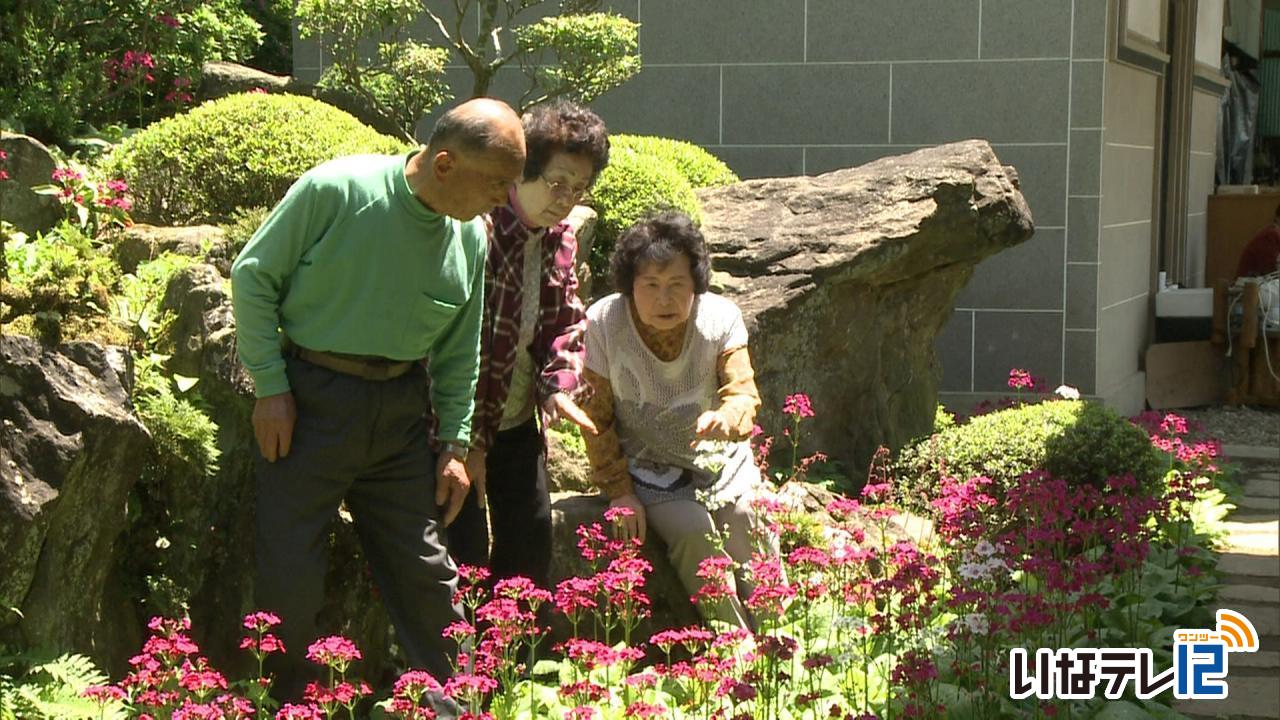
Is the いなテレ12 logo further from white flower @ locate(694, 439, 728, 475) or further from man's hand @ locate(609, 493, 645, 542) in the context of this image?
man's hand @ locate(609, 493, 645, 542)

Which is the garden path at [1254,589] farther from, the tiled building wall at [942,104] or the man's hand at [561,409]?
the man's hand at [561,409]

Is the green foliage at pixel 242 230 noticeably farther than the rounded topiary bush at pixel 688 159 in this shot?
No

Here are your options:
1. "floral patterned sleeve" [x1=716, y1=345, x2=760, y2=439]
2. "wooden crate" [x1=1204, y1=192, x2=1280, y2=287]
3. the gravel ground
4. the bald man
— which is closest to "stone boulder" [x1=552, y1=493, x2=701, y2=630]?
"floral patterned sleeve" [x1=716, y1=345, x2=760, y2=439]

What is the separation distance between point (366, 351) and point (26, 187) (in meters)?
3.20

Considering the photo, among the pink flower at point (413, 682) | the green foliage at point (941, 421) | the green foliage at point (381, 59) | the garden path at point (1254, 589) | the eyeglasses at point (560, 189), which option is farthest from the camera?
the green foliage at point (941, 421)

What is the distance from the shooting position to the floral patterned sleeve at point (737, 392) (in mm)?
5035

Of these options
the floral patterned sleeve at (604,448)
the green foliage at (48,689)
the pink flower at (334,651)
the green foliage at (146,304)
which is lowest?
the green foliage at (48,689)

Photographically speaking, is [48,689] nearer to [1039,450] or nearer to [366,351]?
[366,351]

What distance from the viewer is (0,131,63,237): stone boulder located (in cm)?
643

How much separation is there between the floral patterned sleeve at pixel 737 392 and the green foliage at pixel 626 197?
2.80 metres

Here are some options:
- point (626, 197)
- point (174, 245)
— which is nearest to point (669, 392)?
point (174, 245)

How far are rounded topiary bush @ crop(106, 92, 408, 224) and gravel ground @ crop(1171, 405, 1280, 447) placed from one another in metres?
7.94

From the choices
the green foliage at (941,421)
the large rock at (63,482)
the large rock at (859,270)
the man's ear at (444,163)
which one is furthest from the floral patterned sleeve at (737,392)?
the green foliage at (941,421)

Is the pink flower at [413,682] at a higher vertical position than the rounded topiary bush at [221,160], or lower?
lower
